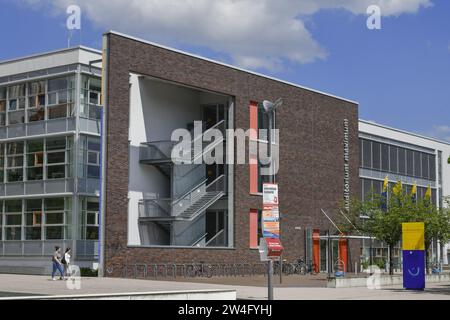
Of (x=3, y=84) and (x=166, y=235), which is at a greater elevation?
(x=3, y=84)

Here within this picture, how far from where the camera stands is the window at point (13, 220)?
39.5m

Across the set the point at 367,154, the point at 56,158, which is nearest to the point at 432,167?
the point at 367,154

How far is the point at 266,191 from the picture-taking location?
2127cm

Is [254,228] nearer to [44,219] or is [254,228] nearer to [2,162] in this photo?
[44,219]

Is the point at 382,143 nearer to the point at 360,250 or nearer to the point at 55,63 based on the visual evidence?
the point at 360,250

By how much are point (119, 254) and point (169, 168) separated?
24.3 feet

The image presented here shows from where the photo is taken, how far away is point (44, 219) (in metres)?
38.3

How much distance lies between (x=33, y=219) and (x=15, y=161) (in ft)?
10.4

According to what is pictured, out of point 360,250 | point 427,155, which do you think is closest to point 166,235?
point 360,250

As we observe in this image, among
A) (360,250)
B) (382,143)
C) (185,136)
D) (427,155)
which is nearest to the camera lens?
(185,136)

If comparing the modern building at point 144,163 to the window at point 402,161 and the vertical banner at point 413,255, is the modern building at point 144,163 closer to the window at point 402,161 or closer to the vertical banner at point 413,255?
the vertical banner at point 413,255

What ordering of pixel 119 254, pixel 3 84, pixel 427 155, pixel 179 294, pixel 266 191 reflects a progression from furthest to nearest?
pixel 427 155 < pixel 3 84 < pixel 119 254 < pixel 266 191 < pixel 179 294
